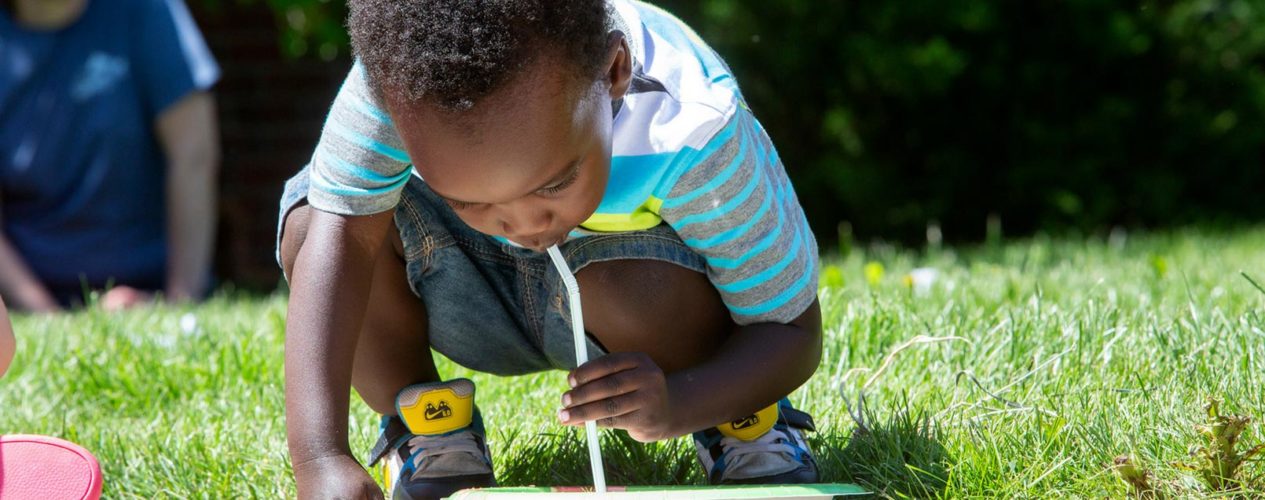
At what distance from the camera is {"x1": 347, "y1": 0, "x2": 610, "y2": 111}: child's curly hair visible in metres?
1.33

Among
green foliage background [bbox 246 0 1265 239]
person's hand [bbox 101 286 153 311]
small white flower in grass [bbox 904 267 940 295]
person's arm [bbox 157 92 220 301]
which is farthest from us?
green foliage background [bbox 246 0 1265 239]

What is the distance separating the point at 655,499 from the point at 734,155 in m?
0.43

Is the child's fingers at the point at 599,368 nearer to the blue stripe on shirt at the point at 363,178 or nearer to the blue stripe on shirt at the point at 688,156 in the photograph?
the blue stripe on shirt at the point at 688,156

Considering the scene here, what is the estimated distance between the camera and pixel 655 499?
1.44 meters

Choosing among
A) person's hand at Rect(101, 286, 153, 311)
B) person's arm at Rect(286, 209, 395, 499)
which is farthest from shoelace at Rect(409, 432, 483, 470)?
person's hand at Rect(101, 286, 153, 311)

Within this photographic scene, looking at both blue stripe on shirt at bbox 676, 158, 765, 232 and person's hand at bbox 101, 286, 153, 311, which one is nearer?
blue stripe on shirt at bbox 676, 158, 765, 232

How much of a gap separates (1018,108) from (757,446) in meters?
3.91

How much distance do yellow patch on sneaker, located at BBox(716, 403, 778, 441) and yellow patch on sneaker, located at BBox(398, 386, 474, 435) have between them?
362 millimetres

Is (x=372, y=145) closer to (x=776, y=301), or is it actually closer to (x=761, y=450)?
(x=776, y=301)

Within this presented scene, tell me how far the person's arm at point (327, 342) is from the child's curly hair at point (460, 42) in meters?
0.34

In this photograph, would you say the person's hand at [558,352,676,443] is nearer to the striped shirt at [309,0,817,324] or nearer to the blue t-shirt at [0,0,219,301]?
the striped shirt at [309,0,817,324]

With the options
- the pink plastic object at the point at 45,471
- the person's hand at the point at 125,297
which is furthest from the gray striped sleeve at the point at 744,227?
the person's hand at the point at 125,297

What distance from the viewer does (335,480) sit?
5.02 feet

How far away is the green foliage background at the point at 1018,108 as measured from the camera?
17.2 feet
